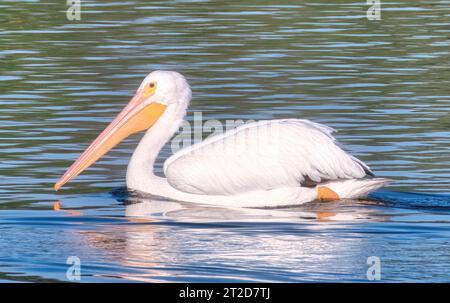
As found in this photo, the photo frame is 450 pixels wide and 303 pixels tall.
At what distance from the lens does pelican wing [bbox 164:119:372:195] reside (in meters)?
9.45

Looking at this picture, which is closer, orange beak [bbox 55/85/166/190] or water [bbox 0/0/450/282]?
water [bbox 0/0/450/282]

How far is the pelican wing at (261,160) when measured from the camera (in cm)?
945

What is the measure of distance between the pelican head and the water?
13.0 inches

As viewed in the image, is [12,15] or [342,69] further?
[12,15]

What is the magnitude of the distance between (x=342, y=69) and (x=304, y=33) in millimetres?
2781

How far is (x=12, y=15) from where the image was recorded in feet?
63.3

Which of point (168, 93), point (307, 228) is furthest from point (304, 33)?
point (307, 228)

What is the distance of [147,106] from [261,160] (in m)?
1.24

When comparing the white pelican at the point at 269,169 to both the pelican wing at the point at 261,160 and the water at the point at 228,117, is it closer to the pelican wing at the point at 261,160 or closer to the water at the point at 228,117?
the pelican wing at the point at 261,160

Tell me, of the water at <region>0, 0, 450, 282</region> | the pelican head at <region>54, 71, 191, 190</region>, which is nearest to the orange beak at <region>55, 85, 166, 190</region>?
the pelican head at <region>54, 71, 191, 190</region>

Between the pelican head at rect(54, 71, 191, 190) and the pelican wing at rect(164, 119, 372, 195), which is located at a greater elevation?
the pelican head at rect(54, 71, 191, 190)

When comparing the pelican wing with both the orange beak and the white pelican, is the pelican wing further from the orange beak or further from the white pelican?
the orange beak
